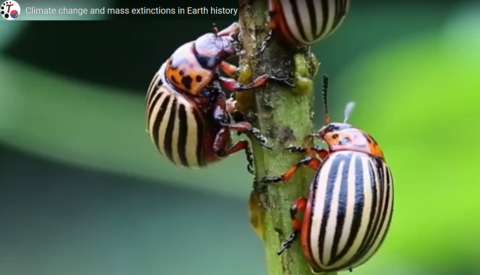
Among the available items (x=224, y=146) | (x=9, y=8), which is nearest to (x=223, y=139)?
(x=224, y=146)

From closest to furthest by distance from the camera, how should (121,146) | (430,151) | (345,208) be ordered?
1. (345,208)
2. (430,151)
3. (121,146)

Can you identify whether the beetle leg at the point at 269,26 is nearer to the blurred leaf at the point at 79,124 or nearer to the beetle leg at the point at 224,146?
the beetle leg at the point at 224,146

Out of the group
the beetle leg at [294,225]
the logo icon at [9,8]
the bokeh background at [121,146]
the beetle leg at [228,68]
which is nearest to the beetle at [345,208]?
the beetle leg at [294,225]

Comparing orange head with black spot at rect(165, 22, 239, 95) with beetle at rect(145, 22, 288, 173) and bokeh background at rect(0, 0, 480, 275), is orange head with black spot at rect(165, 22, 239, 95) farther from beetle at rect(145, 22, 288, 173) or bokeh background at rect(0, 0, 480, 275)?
bokeh background at rect(0, 0, 480, 275)

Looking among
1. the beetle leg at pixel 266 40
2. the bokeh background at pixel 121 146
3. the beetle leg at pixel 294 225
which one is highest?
the bokeh background at pixel 121 146

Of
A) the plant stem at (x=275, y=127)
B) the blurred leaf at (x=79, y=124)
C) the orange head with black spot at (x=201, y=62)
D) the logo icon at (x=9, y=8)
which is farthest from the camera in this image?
the blurred leaf at (x=79, y=124)

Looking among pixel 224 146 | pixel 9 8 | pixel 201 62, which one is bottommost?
pixel 224 146

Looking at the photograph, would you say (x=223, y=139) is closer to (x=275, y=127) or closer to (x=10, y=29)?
(x=275, y=127)
